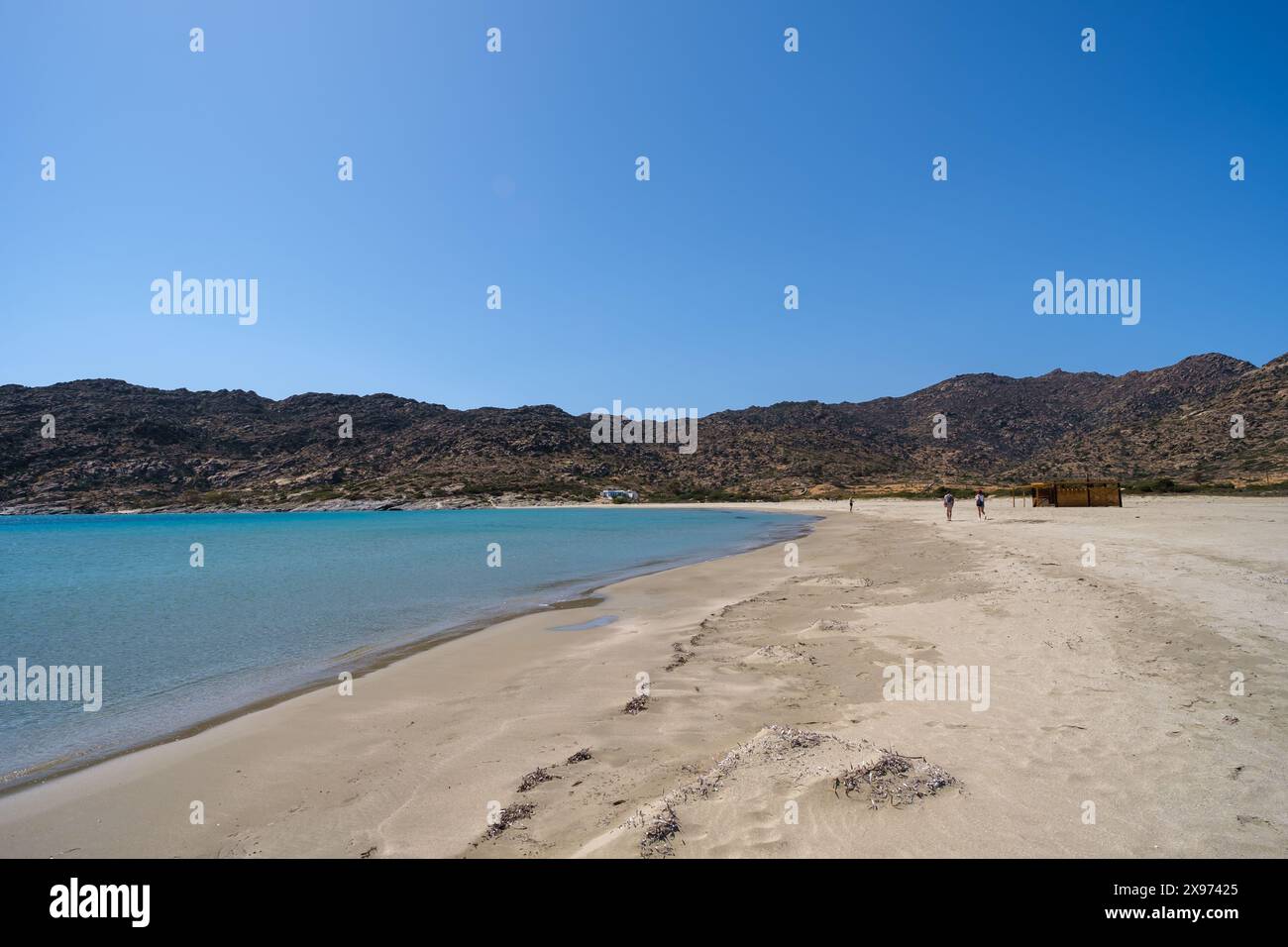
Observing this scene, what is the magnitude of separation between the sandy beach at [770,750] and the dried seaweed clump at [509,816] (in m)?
0.07

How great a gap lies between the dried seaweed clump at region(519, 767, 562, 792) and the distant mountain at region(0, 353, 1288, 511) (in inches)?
3625

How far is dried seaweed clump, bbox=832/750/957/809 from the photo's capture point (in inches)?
174

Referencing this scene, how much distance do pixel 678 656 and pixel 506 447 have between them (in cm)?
13075

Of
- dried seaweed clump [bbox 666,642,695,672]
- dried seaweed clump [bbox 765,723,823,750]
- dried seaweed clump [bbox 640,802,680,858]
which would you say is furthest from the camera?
dried seaweed clump [bbox 666,642,695,672]

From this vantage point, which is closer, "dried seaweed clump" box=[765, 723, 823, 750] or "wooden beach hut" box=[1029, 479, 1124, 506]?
"dried seaweed clump" box=[765, 723, 823, 750]

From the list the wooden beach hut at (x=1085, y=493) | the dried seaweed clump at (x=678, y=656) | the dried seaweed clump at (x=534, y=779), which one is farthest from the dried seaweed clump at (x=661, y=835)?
the wooden beach hut at (x=1085, y=493)

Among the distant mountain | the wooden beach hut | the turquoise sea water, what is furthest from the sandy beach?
the distant mountain

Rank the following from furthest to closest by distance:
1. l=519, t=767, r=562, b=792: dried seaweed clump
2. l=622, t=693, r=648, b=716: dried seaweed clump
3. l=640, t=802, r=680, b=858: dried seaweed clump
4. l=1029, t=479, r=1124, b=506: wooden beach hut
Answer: l=1029, t=479, r=1124, b=506: wooden beach hut → l=622, t=693, r=648, b=716: dried seaweed clump → l=519, t=767, r=562, b=792: dried seaweed clump → l=640, t=802, r=680, b=858: dried seaweed clump

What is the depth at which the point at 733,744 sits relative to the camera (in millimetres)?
5910

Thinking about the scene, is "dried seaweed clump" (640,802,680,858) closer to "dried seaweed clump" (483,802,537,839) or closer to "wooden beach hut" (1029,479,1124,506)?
"dried seaweed clump" (483,802,537,839)
